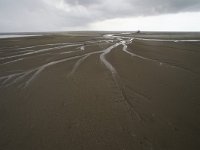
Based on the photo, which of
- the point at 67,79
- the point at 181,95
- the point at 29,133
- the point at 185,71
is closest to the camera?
the point at 29,133

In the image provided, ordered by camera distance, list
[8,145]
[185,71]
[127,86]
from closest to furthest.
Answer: [8,145] → [127,86] → [185,71]

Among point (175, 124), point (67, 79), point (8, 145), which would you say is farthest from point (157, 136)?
point (67, 79)

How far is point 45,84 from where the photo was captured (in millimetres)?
11555

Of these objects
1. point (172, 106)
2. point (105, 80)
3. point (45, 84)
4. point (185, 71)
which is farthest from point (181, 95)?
point (45, 84)

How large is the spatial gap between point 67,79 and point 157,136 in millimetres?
7787

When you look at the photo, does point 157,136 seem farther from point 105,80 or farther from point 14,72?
point 14,72

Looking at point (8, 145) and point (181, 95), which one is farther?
point (181, 95)

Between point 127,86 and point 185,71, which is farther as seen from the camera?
point 185,71

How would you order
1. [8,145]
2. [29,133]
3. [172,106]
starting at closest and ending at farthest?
[8,145], [29,133], [172,106]

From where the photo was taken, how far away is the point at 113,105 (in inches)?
332

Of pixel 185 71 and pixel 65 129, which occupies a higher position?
pixel 65 129

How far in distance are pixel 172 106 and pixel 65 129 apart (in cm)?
490

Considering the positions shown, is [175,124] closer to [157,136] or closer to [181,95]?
[157,136]

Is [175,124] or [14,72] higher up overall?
[175,124]
